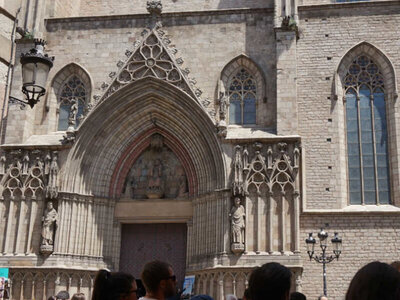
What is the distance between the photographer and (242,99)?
1920 centimetres

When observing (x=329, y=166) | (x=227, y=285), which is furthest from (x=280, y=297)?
(x=329, y=166)

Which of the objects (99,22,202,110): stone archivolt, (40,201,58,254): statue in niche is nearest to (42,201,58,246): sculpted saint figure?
(40,201,58,254): statue in niche

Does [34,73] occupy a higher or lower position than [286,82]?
lower

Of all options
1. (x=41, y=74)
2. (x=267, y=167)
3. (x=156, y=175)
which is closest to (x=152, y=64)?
(x=156, y=175)

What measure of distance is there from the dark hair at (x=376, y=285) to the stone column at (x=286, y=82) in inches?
596

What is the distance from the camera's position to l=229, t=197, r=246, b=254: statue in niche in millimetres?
16844

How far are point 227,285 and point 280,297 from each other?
13.9 m

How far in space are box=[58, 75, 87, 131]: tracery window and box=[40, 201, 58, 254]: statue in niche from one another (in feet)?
10.8

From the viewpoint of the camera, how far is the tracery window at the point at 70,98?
20078 millimetres

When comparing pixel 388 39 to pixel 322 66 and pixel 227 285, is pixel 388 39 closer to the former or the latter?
pixel 322 66

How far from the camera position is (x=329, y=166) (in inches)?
703

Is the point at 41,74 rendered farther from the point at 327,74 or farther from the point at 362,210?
the point at 327,74

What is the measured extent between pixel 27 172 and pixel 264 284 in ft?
54.9

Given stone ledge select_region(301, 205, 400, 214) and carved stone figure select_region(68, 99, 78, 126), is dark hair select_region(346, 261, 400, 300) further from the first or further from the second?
carved stone figure select_region(68, 99, 78, 126)
